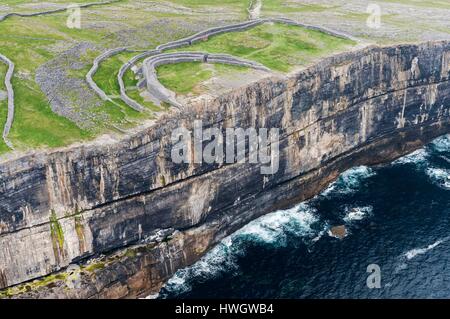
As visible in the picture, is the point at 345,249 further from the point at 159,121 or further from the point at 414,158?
the point at 414,158

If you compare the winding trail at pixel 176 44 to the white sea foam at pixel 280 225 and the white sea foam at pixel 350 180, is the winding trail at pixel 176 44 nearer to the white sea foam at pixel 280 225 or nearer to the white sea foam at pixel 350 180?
the white sea foam at pixel 350 180

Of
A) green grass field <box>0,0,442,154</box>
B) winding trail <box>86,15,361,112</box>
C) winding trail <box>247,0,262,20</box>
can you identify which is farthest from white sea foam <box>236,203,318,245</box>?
winding trail <box>247,0,262,20</box>

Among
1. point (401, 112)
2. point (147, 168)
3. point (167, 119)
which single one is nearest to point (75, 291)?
point (147, 168)

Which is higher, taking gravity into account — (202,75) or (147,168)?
(202,75)

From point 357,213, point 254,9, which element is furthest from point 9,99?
point 254,9

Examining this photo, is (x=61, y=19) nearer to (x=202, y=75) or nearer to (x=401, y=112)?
(x=202, y=75)

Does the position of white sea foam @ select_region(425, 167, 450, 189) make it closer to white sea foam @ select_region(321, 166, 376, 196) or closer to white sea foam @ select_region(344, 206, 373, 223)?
white sea foam @ select_region(321, 166, 376, 196)
